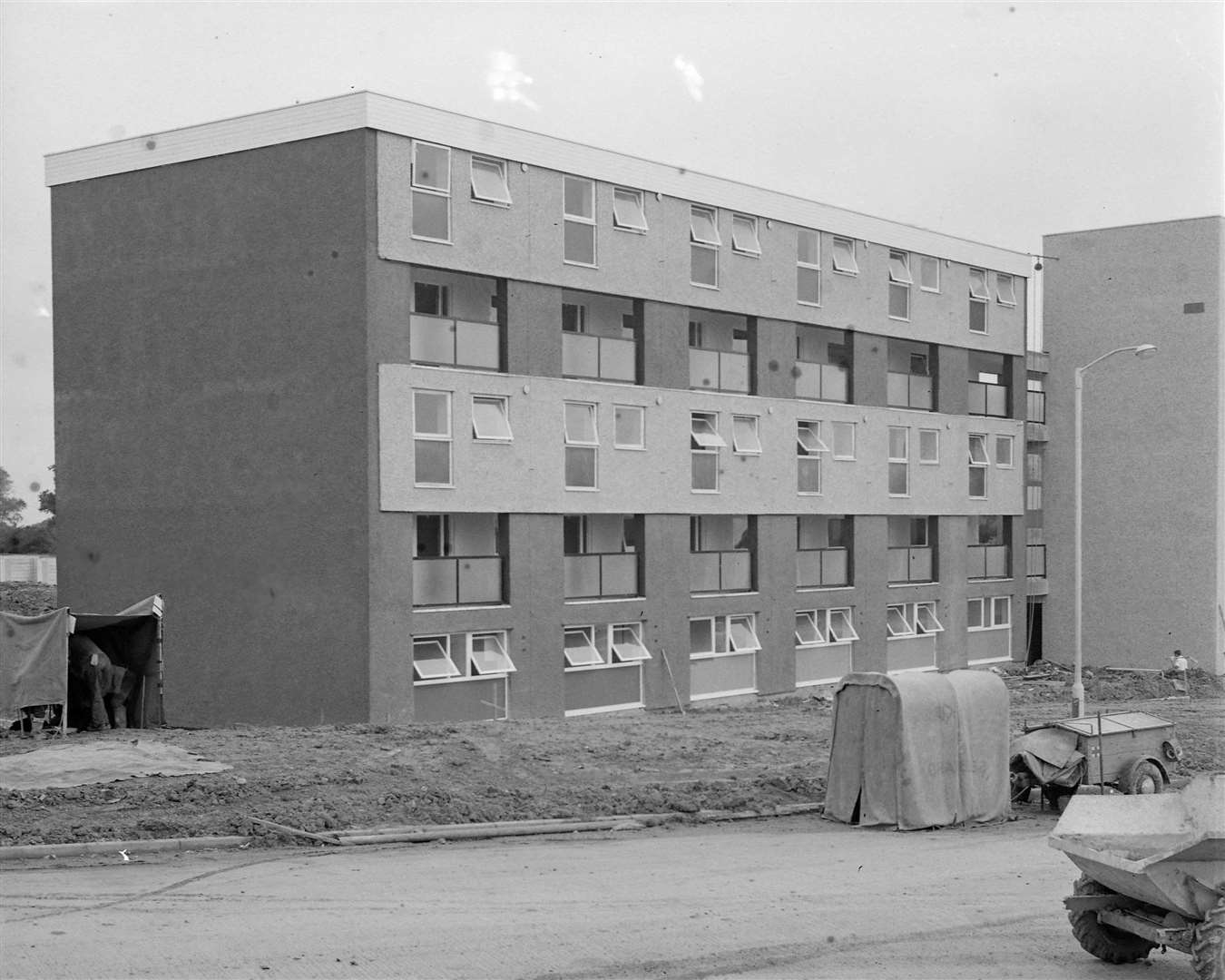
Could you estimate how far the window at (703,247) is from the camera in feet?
103

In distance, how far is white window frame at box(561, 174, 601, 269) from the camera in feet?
93.3

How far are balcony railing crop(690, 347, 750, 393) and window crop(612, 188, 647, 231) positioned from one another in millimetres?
3322

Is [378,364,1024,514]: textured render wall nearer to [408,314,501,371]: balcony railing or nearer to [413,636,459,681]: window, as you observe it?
[408,314,501,371]: balcony railing

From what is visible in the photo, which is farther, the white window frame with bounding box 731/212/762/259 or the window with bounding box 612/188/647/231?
the white window frame with bounding box 731/212/762/259

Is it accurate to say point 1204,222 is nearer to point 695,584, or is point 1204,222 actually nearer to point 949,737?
point 695,584

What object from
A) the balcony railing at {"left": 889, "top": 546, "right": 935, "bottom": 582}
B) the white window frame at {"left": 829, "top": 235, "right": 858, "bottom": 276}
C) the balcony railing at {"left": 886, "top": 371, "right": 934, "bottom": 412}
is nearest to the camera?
the white window frame at {"left": 829, "top": 235, "right": 858, "bottom": 276}

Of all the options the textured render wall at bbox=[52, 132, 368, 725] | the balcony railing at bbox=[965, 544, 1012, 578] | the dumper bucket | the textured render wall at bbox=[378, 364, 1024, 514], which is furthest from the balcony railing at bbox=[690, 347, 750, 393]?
the dumper bucket

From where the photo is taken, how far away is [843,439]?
35.8 meters

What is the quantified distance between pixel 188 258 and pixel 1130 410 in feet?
90.1

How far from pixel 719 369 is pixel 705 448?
1.96m

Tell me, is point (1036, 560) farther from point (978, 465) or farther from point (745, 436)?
point (745, 436)

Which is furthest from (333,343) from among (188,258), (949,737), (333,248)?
(949,737)

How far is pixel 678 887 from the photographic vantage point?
1368cm

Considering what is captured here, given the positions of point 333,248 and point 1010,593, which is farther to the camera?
point 1010,593
